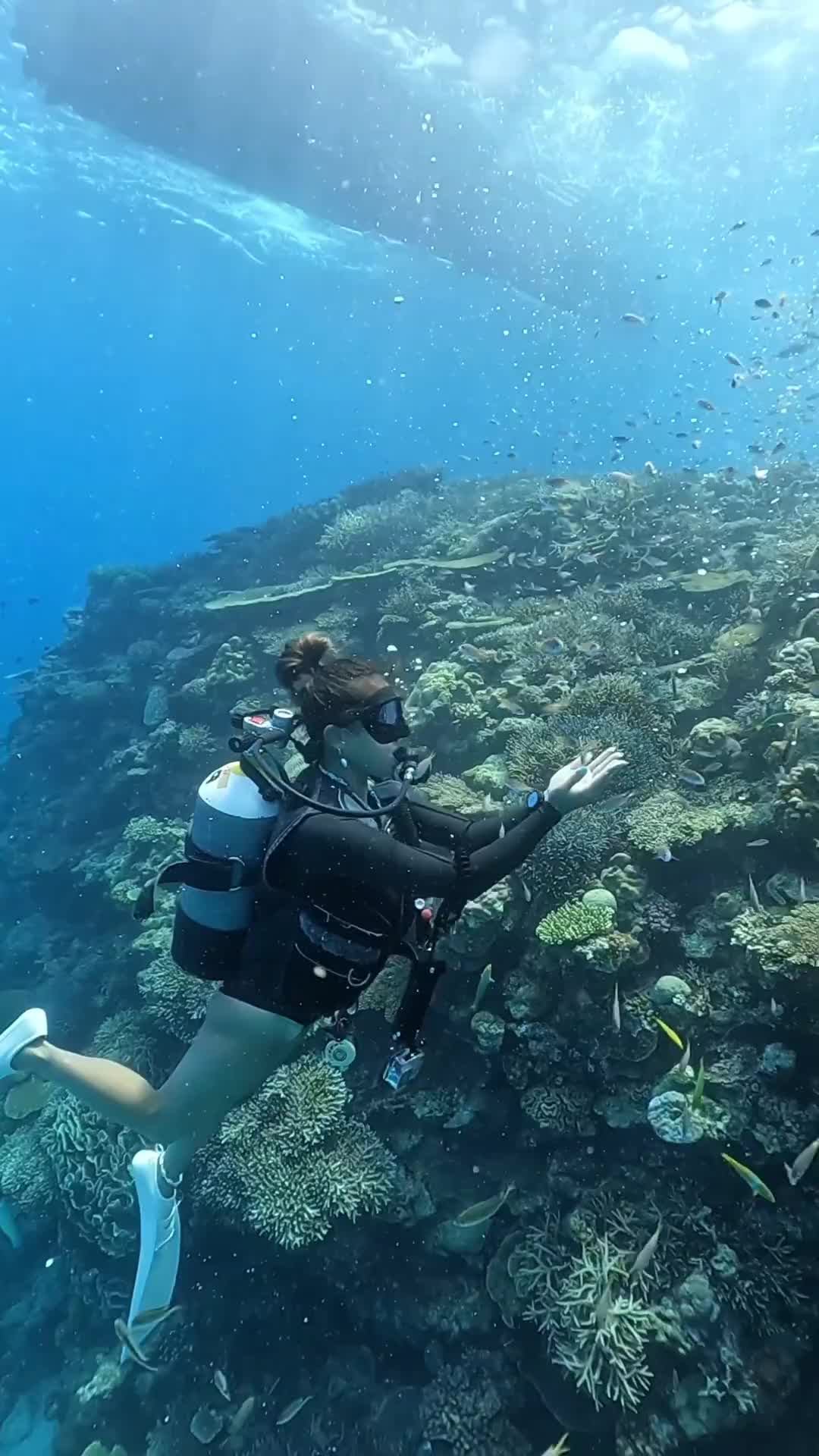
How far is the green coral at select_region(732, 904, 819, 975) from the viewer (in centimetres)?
463

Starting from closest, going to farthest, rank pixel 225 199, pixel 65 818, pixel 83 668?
pixel 65 818, pixel 83 668, pixel 225 199

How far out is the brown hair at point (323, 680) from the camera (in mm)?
3570

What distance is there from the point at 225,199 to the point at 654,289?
21.4m

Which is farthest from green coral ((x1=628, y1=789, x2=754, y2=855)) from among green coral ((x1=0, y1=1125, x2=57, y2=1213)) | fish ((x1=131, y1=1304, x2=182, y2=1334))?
green coral ((x1=0, y1=1125, x2=57, y2=1213))

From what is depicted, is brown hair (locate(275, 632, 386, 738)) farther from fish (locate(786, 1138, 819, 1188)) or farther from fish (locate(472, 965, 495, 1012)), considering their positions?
fish (locate(786, 1138, 819, 1188))

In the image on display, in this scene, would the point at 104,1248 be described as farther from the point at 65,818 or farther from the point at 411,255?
the point at 411,255

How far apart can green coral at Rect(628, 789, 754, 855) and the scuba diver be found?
2.45 meters

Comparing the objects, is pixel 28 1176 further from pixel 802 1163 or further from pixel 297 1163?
pixel 802 1163

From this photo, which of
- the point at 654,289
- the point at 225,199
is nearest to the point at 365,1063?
the point at 225,199

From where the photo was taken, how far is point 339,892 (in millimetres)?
3229

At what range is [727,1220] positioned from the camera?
4.66 meters

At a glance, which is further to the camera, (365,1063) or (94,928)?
(94,928)

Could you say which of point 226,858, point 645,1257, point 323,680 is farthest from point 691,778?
point 226,858

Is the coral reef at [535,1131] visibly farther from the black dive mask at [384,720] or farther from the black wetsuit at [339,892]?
the black dive mask at [384,720]
